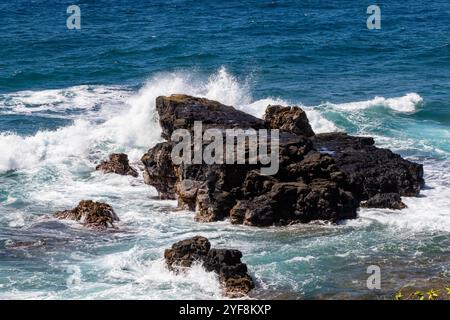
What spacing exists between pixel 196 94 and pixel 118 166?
1137 centimetres

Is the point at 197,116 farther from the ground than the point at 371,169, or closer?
farther from the ground

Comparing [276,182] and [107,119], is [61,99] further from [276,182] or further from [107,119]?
[276,182]

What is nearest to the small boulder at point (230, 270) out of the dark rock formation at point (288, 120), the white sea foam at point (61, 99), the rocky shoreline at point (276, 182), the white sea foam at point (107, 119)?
the rocky shoreline at point (276, 182)

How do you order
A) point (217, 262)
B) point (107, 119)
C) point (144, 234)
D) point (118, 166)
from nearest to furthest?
1. point (217, 262)
2. point (144, 234)
3. point (118, 166)
4. point (107, 119)

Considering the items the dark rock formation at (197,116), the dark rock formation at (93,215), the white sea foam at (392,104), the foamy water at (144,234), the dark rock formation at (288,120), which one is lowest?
the foamy water at (144,234)

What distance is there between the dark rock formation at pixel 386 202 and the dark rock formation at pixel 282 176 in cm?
7

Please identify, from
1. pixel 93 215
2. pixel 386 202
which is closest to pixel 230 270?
pixel 93 215

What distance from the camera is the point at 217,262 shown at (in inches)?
682

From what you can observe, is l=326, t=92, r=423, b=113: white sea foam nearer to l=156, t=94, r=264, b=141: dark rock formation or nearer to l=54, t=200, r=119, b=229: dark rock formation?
l=156, t=94, r=264, b=141: dark rock formation

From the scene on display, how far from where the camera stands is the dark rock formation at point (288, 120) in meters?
25.7

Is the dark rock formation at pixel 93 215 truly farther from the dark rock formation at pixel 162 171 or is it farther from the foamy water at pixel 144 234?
the dark rock formation at pixel 162 171

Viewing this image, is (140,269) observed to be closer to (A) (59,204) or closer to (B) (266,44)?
(A) (59,204)

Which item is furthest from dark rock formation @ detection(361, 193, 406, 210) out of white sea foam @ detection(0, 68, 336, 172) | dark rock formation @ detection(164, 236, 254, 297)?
white sea foam @ detection(0, 68, 336, 172)

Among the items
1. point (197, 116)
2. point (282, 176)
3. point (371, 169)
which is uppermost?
point (197, 116)
